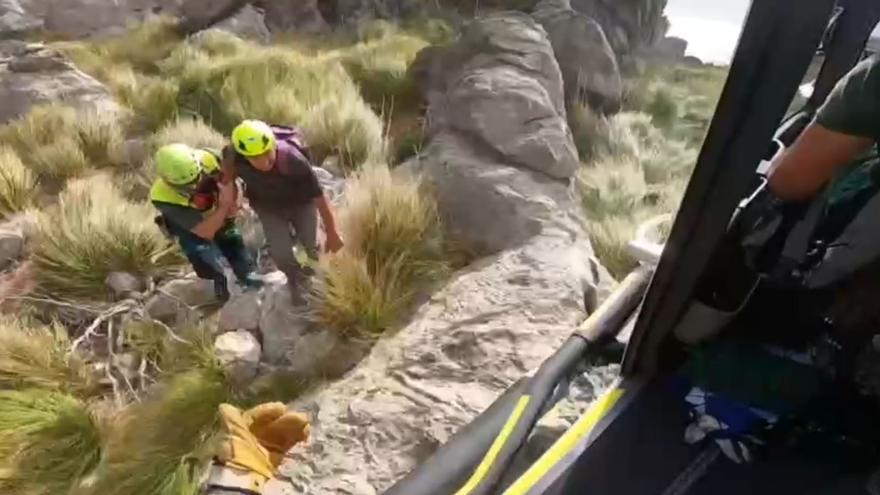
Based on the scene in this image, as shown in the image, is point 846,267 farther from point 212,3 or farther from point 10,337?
point 212,3

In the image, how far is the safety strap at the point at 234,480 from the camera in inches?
76.3

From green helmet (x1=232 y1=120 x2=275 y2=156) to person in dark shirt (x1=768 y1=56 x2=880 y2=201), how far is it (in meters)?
1.96

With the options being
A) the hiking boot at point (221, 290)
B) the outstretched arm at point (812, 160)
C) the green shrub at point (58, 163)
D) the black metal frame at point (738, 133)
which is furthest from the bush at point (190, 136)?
the outstretched arm at point (812, 160)

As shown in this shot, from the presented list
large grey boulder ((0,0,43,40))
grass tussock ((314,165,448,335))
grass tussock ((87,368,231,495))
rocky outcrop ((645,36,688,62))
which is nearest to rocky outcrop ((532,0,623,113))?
rocky outcrop ((645,36,688,62))

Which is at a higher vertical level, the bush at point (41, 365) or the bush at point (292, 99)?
the bush at point (292, 99)

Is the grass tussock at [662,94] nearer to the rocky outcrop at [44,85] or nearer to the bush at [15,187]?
the bush at [15,187]

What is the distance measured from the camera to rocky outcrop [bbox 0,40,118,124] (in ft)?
16.3

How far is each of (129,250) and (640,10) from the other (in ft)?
18.2

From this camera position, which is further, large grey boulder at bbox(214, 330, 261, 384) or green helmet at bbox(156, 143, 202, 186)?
green helmet at bbox(156, 143, 202, 186)

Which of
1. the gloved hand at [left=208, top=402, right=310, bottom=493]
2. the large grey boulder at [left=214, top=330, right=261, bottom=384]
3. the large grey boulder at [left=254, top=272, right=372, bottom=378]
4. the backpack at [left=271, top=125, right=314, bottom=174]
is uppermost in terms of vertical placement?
the backpack at [left=271, top=125, right=314, bottom=174]

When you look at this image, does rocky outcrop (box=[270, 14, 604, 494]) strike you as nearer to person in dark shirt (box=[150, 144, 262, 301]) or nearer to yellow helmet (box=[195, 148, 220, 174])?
person in dark shirt (box=[150, 144, 262, 301])

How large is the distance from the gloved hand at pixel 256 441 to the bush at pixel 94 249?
1.26m

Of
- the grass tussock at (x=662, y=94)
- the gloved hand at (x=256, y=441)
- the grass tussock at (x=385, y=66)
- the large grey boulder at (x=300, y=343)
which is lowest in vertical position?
the large grey boulder at (x=300, y=343)

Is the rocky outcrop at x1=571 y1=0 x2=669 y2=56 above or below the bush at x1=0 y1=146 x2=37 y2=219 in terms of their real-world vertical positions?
above
